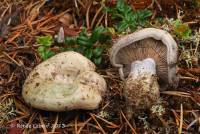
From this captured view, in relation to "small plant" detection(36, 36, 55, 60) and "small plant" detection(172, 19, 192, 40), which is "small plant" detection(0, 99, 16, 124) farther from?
"small plant" detection(172, 19, 192, 40)

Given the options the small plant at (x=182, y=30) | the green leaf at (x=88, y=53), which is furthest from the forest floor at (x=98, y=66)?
the green leaf at (x=88, y=53)

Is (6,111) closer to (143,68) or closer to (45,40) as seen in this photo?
(45,40)

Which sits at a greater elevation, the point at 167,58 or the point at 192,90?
the point at 167,58

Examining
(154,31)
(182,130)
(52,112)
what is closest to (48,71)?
(52,112)

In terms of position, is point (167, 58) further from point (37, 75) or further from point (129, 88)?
point (37, 75)

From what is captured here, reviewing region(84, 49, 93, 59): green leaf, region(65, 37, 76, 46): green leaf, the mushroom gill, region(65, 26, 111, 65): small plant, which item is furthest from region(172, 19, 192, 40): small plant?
region(65, 37, 76, 46): green leaf

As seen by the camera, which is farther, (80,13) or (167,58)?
(80,13)
